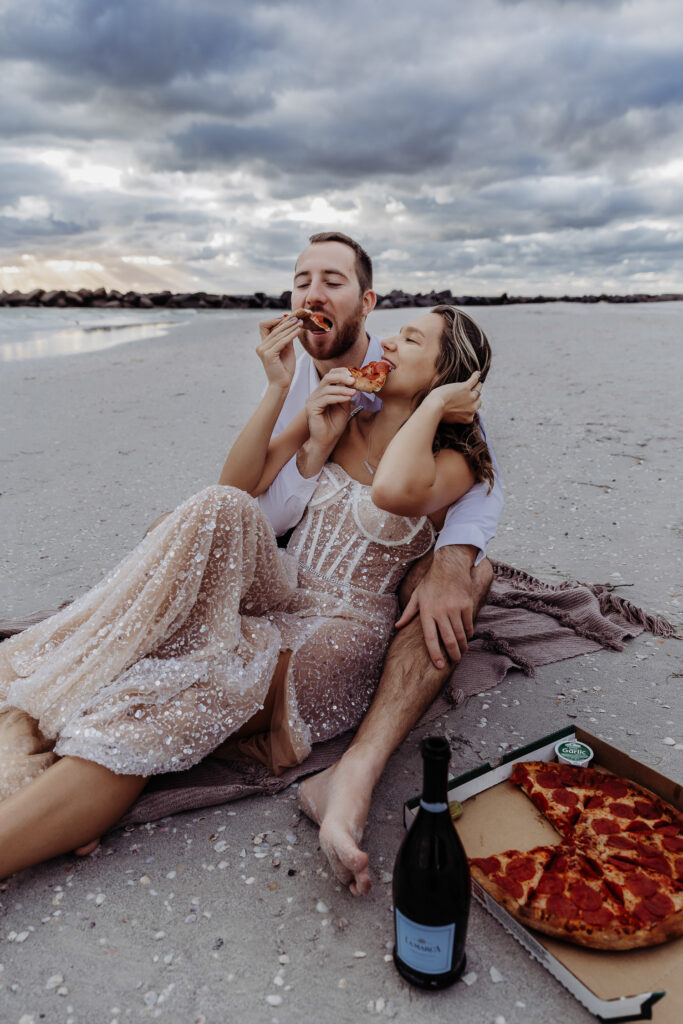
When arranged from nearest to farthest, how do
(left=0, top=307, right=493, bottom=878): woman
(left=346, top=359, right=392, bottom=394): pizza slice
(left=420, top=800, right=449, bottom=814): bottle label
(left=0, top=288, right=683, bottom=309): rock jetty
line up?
(left=420, top=800, right=449, bottom=814): bottle label, (left=0, top=307, right=493, bottom=878): woman, (left=346, top=359, right=392, bottom=394): pizza slice, (left=0, top=288, right=683, bottom=309): rock jetty

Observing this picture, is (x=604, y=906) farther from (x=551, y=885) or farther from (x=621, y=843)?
(x=621, y=843)

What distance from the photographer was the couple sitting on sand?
231 cm

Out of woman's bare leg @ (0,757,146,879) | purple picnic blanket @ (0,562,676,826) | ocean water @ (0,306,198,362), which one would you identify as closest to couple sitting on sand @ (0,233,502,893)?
woman's bare leg @ (0,757,146,879)

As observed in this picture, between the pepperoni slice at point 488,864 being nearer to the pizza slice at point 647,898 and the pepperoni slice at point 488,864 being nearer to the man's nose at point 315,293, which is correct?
the pizza slice at point 647,898

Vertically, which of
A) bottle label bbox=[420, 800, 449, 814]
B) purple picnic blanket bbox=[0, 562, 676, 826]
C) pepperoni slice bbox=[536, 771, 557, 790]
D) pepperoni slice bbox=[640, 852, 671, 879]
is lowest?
purple picnic blanket bbox=[0, 562, 676, 826]

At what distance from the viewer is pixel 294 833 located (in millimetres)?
2506

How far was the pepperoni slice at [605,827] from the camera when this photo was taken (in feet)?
7.32

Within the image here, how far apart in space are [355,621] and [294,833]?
2.73 ft

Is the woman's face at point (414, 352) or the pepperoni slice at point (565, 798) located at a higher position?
the woman's face at point (414, 352)

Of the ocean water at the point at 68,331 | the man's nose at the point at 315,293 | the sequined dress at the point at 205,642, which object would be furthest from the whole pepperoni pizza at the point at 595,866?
the ocean water at the point at 68,331

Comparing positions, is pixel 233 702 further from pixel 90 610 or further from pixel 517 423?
pixel 517 423

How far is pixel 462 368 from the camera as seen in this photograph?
122 inches

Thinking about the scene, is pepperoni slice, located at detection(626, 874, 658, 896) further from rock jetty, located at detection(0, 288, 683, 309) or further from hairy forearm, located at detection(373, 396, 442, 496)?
rock jetty, located at detection(0, 288, 683, 309)

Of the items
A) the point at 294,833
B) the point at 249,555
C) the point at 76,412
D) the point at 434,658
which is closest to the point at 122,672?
the point at 249,555
